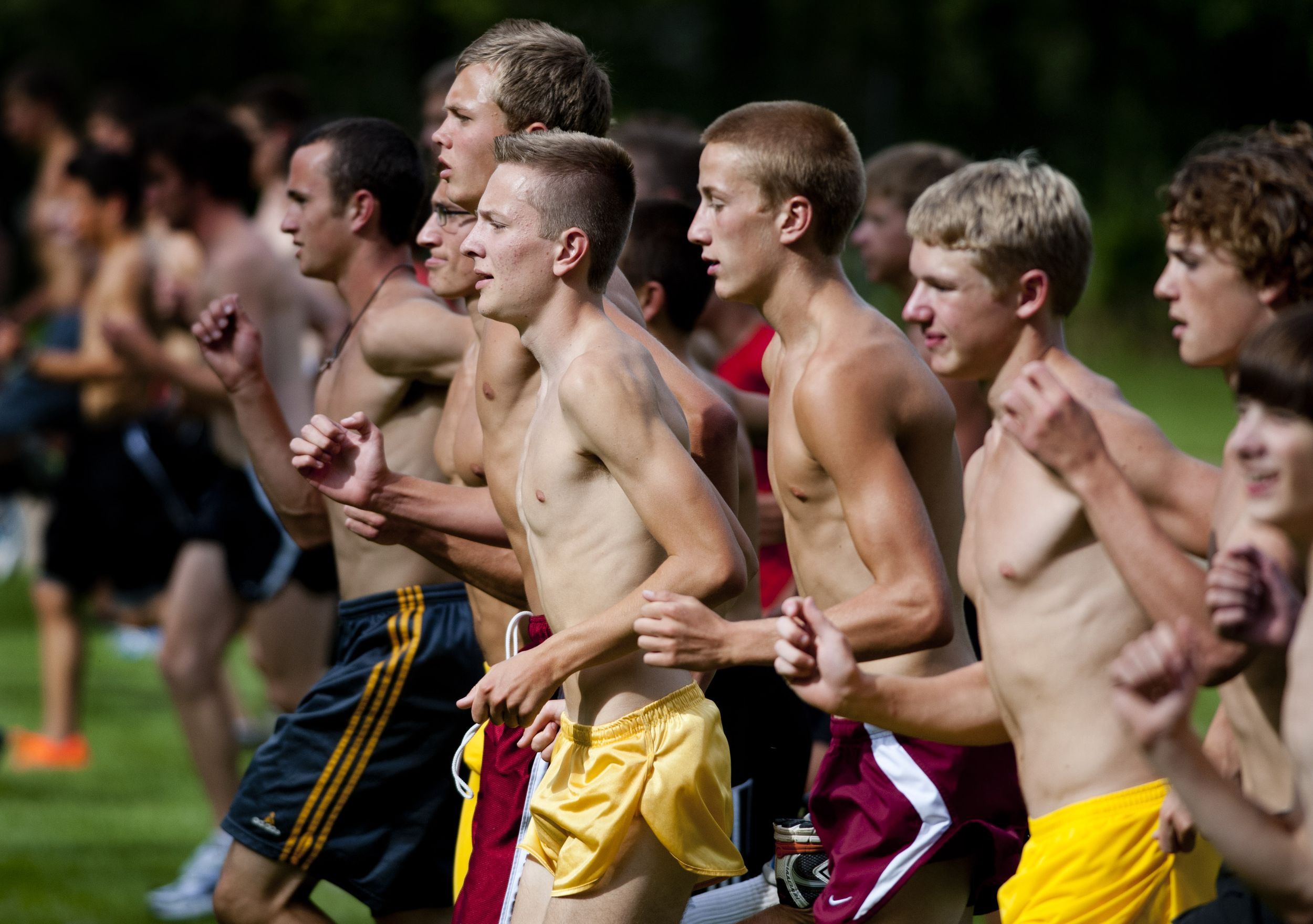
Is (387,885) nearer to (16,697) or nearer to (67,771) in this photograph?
(67,771)

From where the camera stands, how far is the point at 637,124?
676 centimetres

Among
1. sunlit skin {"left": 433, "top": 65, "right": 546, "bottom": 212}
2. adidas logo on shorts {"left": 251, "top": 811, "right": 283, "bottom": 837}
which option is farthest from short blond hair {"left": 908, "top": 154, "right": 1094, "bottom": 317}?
adidas logo on shorts {"left": 251, "top": 811, "right": 283, "bottom": 837}

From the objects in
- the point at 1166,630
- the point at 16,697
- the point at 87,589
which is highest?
the point at 1166,630

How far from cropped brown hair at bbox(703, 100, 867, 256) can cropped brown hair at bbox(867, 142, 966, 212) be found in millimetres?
1643

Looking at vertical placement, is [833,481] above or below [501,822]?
above

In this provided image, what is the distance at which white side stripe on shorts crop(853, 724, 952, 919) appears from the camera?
3.53 m

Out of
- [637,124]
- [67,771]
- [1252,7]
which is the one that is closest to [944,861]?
[637,124]

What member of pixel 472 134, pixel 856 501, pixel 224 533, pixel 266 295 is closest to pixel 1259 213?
pixel 856 501

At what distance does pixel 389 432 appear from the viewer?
15.8ft

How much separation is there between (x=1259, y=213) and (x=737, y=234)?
3.86ft

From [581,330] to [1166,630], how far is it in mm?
1566

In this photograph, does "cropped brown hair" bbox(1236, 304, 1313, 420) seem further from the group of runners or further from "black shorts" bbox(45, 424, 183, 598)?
"black shorts" bbox(45, 424, 183, 598)

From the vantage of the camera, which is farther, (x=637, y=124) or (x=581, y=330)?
(x=637, y=124)

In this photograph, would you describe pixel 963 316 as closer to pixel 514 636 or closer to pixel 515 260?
pixel 515 260
